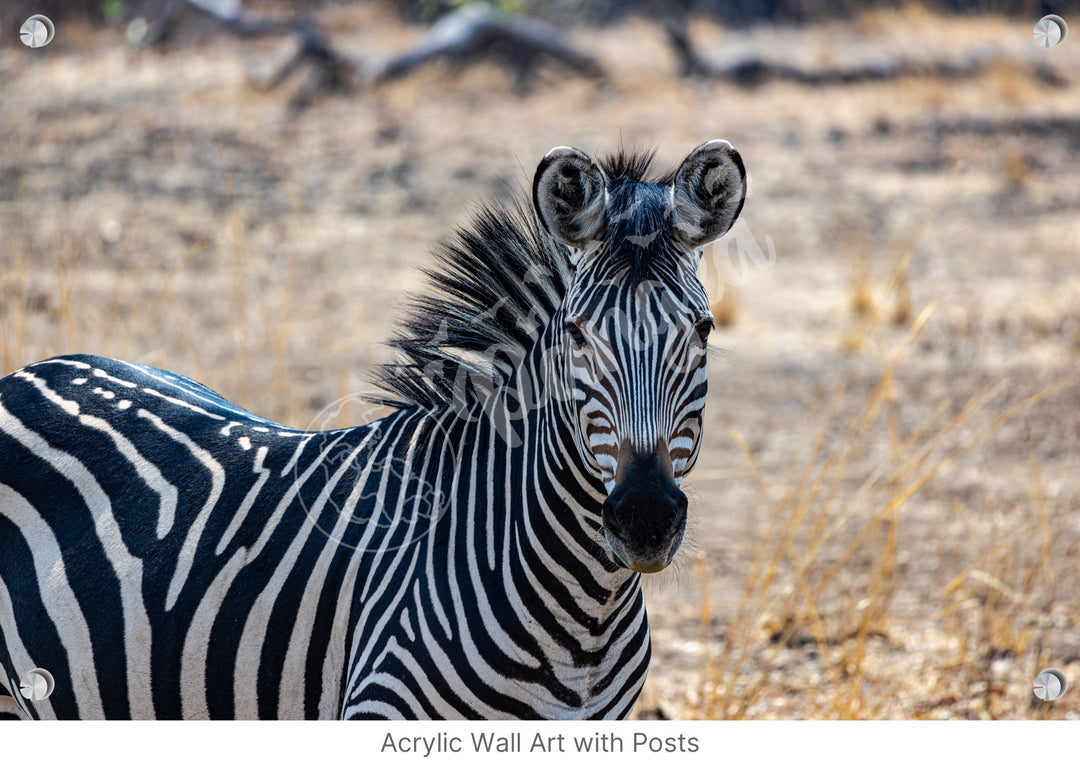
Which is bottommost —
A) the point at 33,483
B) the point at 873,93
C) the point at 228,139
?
the point at 33,483

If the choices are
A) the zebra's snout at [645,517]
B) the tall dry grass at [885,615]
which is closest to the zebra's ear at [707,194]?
the zebra's snout at [645,517]

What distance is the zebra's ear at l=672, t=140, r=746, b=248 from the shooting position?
1.99 meters

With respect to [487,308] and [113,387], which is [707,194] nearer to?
[487,308]

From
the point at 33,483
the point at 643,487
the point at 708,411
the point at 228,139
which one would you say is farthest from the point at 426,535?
the point at 228,139

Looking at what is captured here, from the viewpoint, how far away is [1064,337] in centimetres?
729

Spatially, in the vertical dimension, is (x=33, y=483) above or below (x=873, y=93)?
below

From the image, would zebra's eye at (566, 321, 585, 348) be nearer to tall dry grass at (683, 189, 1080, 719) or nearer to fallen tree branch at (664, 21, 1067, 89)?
tall dry grass at (683, 189, 1080, 719)

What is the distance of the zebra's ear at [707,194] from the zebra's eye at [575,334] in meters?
0.28

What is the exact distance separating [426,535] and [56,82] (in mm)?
7961

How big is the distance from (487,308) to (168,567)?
0.93 meters

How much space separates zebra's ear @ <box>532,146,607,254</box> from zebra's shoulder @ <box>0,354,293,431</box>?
1055 millimetres

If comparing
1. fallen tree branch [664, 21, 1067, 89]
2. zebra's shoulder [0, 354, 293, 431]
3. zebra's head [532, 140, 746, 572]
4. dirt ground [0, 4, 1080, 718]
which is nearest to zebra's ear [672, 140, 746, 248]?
zebra's head [532, 140, 746, 572]

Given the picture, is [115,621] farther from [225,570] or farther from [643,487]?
[643,487]
